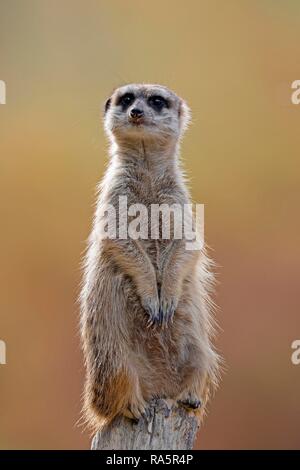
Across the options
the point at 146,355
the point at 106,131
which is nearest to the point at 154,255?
the point at 146,355

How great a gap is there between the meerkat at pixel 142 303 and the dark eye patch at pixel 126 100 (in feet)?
0.39

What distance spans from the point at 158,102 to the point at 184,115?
293 mm

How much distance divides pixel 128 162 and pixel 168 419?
4.35 ft

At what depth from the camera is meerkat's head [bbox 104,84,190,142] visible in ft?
12.8

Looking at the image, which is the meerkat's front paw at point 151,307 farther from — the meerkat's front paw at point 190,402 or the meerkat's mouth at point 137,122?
the meerkat's mouth at point 137,122

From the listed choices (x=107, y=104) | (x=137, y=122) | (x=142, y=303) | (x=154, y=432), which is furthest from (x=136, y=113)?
(x=154, y=432)

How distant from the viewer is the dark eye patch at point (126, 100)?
4.11 meters

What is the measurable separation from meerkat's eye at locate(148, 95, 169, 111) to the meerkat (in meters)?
0.05

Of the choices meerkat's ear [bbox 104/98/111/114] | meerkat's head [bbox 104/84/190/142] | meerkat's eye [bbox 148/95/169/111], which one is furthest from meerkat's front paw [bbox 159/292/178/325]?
meerkat's ear [bbox 104/98/111/114]

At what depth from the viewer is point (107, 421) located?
350 centimetres

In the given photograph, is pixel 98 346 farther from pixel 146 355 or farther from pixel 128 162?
pixel 128 162

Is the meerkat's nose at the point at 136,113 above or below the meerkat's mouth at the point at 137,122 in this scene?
above

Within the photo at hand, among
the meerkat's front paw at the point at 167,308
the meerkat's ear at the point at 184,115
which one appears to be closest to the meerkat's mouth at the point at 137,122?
the meerkat's ear at the point at 184,115
